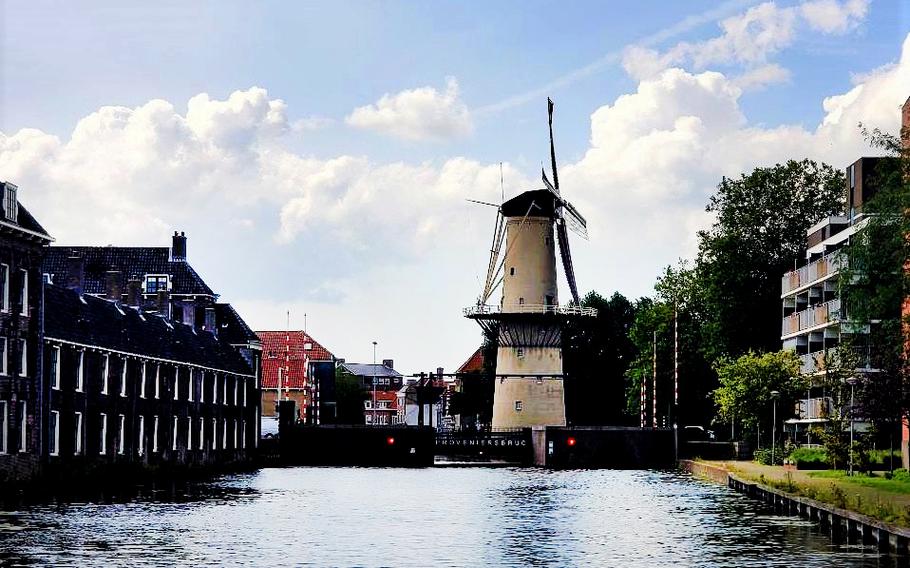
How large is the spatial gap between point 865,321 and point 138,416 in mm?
46598

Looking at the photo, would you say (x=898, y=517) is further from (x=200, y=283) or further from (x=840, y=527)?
(x=200, y=283)

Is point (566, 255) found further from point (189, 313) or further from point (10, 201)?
point (10, 201)

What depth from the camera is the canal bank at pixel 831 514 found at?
136ft

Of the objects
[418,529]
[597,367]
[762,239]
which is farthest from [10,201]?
[597,367]

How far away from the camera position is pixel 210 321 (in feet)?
403

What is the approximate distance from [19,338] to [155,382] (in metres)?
24.5

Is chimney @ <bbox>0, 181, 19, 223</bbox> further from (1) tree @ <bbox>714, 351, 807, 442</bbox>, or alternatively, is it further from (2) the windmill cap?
(2) the windmill cap

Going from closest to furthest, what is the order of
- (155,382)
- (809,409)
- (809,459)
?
(809,459) → (155,382) → (809,409)

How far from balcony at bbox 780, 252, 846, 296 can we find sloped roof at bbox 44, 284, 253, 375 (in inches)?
1574

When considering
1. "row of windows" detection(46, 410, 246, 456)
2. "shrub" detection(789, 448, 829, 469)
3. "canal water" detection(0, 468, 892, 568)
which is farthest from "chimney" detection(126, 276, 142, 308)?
"shrub" detection(789, 448, 829, 469)

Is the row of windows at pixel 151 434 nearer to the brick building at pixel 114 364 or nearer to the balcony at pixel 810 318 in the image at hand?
the brick building at pixel 114 364

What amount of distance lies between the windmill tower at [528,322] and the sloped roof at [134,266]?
2152cm

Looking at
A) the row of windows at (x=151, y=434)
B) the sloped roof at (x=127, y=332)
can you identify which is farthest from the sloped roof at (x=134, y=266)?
the row of windows at (x=151, y=434)

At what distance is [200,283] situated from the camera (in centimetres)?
12338
